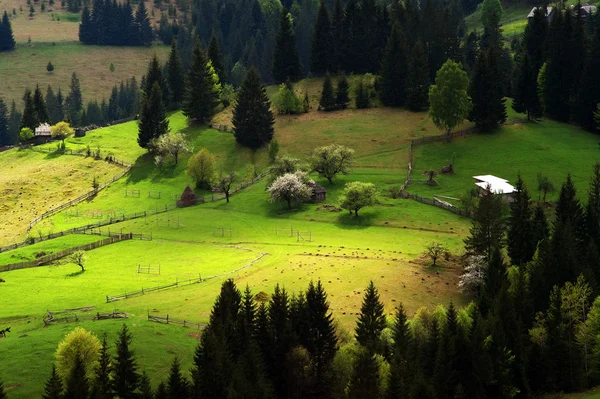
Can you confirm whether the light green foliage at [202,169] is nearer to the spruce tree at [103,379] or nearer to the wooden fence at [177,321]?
the wooden fence at [177,321]

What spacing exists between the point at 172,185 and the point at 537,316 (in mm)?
79913

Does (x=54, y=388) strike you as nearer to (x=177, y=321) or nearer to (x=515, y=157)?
(x=177, y=321)

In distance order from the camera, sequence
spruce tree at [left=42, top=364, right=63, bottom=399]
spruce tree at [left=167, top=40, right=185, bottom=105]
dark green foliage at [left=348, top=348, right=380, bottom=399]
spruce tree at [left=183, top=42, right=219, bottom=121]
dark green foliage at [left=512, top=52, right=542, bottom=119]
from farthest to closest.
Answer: spruce tree at [left=167, top=40, right=185, bottom=105]
spruce tree at [left=183, top=42, right=219, bottom=121]
dark green foliage at [left=512, top=52, right=542, bottom=119]
dark green foliage at [left=348, top=348, right=380, bottom=399]
spruce tree at [left=42, top=364, right=63, bottom=399]

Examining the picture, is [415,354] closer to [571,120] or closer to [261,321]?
[261,321]

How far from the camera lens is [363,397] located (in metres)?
70.3

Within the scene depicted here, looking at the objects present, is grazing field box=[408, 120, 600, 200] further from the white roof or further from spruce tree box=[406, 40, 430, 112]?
spruce tree box=[406, 40, 430, 112]

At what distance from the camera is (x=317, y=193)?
443ft

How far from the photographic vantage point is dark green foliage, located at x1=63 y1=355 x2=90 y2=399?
66500 mm

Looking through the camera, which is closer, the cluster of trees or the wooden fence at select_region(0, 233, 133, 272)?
the wooden fence at select_region(0, 233, 133, 272)

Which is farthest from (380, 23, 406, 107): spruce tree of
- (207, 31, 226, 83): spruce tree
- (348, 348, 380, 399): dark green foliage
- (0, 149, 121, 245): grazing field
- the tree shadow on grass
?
(348, 348, 380, 399): dark green foliage

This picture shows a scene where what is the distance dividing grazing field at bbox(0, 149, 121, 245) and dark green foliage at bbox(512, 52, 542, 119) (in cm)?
7393

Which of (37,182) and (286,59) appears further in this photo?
(286,59)

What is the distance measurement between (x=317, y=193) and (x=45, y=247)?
4134 centimetres

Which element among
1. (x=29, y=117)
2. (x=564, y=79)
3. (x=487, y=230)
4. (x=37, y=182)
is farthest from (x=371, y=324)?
(x=29, y=117)
